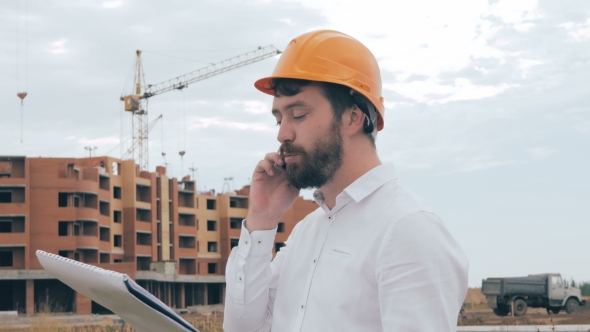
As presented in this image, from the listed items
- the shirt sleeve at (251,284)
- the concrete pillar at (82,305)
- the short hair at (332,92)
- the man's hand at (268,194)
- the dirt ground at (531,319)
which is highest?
the short hair at (332,92)

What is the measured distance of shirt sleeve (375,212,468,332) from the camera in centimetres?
192

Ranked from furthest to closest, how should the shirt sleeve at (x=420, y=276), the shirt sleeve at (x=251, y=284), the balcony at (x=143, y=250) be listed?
the balcony at (x=143, y=250), the shirt sleeve at (x=251, y=284), the shirt sleeve at (x=420, y=276)

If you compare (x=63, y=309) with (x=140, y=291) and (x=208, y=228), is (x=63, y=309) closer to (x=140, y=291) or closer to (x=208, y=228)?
(x=208, y=228)

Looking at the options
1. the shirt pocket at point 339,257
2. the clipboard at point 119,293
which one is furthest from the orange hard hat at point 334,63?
the clipboard at point 119,293

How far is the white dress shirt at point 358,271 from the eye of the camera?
1937 millimetres

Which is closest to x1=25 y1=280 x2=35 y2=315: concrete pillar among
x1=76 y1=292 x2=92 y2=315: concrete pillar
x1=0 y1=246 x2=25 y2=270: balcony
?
x1=0 y1=246 x2=25 y2=270: balcony

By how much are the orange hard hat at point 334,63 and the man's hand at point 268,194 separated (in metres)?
0.32

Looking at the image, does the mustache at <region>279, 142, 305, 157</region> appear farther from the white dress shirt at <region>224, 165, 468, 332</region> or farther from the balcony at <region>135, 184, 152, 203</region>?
the balcony at <region>135, 184, 152, 203</region>

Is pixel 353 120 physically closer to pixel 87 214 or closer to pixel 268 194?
pixel 268 194

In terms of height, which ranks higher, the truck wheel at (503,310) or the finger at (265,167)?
the finger at (265,167)

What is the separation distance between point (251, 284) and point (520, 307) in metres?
28.4

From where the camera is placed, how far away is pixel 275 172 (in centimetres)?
270

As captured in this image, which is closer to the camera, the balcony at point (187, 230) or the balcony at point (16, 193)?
the balcony at point (16, 193)

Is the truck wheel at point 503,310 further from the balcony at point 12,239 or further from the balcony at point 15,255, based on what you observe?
the balcony at point 15,255
